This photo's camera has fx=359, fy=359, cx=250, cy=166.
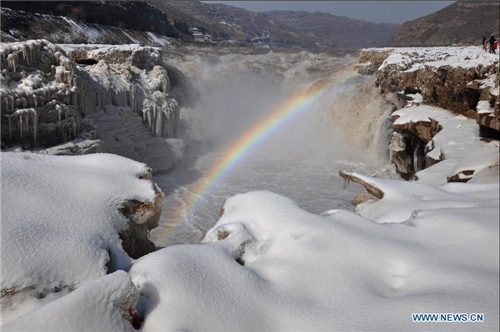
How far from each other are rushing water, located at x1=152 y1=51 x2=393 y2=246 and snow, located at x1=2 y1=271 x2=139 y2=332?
26.0 feet

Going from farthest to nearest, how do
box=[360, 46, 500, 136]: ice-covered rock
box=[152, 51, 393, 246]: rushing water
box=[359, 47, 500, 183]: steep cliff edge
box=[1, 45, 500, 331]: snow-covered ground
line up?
box=[152, 51, 393, 246]: rushing water
box=[360, 46, 500, 136]: ice-covered rock
box=[359, 47, 500, 183]: steep cliff edge
box=[1, 45, 500, 331]: snow-covered ground

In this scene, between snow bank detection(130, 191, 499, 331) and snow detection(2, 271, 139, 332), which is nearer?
snow detection(2, 271, 139, 332)

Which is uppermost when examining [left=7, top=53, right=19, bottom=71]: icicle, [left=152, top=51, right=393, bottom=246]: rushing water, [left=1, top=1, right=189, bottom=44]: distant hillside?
[left=1, top=1, right=189, bottom=44]: distant hillside

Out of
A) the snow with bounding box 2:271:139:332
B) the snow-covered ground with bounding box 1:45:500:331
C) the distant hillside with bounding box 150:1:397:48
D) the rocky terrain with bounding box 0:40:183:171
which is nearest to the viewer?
the snow with bounding box 2:271:139:332

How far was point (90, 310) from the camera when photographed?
228 cm

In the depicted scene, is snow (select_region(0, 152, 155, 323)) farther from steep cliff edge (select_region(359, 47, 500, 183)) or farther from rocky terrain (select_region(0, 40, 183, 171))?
steep cliff edge (select_region(359, 47, 500, 183))

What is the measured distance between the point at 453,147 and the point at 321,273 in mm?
7990

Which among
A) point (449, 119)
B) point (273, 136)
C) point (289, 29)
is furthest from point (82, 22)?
point (289, 29)

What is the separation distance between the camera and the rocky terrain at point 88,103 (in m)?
9.08

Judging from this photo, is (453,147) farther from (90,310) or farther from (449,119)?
(90,310)

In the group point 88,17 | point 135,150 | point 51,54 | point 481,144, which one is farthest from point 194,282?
point 88,17

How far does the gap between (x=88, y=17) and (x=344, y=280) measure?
50.9 meters

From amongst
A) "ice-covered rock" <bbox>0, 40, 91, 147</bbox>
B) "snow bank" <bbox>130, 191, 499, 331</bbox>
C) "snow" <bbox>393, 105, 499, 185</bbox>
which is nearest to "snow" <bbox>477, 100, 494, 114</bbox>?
"snow" <bbox>393, 105, 499, 185</bbox>

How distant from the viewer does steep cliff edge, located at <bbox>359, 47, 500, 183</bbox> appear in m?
8.42
